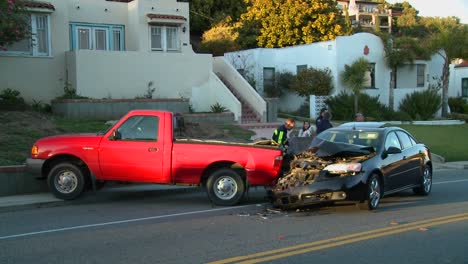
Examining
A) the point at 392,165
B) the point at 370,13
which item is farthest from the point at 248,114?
the point at 370,13

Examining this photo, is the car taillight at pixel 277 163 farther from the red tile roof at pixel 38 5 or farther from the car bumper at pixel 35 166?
the red tile roof at pixel 38 5

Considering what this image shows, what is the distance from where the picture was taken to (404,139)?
1124 cm

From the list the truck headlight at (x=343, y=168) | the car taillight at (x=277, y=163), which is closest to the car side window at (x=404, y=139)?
the truck headlight at (x=343, y=168)

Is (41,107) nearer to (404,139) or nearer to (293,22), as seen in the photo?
(404,139)

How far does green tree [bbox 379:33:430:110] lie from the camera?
1233 inches

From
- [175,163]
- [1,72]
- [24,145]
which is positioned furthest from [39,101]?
[175,163]

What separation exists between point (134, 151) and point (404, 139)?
18.5 feet

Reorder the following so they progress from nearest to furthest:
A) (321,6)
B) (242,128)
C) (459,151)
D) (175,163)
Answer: (175,163), (459,151), (242,128), (321,6)

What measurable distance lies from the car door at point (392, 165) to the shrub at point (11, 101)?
15.3 m

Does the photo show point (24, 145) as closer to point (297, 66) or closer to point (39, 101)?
point (39, 101)

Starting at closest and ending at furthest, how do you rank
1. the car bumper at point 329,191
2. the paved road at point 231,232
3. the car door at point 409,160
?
1. the paved road at point 231,232
2. the car bumper at point 329,191
3. the car door at point 409,160

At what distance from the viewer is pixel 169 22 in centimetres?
2606

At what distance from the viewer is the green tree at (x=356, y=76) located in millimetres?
28422

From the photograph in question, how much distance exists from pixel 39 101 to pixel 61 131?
7387mm
